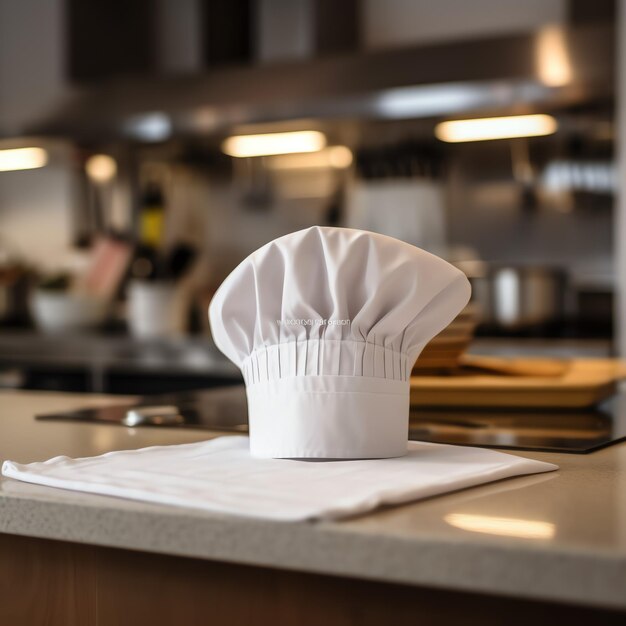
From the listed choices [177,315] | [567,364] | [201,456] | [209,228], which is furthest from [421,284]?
[209,228]

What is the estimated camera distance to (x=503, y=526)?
542mm

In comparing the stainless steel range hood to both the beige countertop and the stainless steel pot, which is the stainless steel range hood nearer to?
the stainless steel pot

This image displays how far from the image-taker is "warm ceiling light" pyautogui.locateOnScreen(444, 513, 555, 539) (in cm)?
52

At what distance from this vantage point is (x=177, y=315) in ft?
10.7

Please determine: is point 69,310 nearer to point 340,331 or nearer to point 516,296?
point 516,296

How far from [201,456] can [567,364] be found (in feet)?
2.61

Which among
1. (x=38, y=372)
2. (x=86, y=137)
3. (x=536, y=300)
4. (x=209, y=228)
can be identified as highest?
(x=86, y=137)

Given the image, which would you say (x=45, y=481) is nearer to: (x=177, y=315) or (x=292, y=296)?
(x=292, y=296)

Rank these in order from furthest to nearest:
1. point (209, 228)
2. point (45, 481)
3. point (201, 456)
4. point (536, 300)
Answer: point (209, 228) → point (536, 300) → point (201, 456) → point (45, 481)

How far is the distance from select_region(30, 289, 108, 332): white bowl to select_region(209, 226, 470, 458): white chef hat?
2.75 m

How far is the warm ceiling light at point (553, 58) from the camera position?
8.20 ft

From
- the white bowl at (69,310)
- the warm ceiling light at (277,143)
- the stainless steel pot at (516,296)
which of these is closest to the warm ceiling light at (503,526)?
the stainless steel pot at (516,296)

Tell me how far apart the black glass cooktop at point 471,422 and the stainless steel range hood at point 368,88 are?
Answer: 55.9 inches

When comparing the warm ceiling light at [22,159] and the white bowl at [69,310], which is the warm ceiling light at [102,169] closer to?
the warm ceiling light at [22,159]
